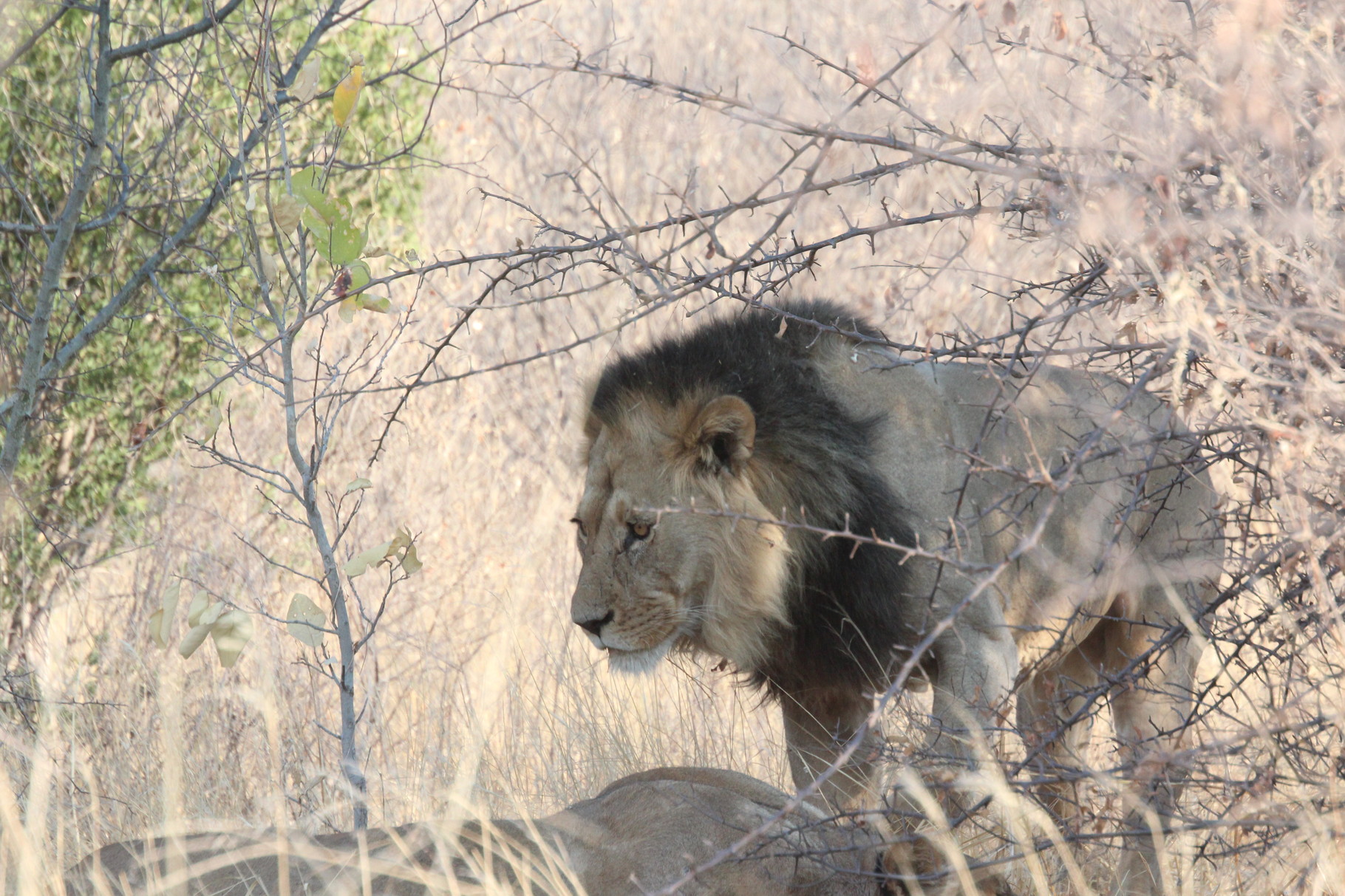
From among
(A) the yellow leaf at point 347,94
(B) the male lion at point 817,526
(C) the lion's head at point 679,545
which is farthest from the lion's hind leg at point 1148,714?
(A) the yellow leaf at point 347,94

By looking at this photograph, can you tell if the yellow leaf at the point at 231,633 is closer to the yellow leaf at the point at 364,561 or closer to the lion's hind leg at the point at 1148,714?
the yellow leaf at the point at 364,561

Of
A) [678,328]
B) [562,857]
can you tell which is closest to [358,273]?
[562,857]

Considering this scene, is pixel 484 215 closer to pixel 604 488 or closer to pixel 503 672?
pixel 503 672

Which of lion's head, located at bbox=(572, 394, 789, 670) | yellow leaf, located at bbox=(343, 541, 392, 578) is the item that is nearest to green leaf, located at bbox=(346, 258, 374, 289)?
yellow leaf, located at bbox=(343, 541, 392, 578)

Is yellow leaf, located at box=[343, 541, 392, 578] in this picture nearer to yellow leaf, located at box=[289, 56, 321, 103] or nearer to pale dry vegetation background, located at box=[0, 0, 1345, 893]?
pale dry vegetation background, located at box=[0, 0, 1345, 893]

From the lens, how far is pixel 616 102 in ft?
46.4

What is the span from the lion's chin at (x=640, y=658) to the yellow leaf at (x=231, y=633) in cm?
103

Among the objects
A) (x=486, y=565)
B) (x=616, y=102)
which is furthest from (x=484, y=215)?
(x=486, y=565)

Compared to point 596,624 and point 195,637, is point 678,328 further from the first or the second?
point 195,637

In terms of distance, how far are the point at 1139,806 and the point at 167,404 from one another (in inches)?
210

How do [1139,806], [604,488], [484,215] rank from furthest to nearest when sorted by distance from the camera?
1. [484,215]
2. [604,488]
3. [1139,806]

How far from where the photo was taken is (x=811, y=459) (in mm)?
3975

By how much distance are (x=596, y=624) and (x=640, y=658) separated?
168 mm

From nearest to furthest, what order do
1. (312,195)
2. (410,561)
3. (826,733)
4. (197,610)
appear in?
(312,195)
(197,610)
(410,561)
(826,733)
